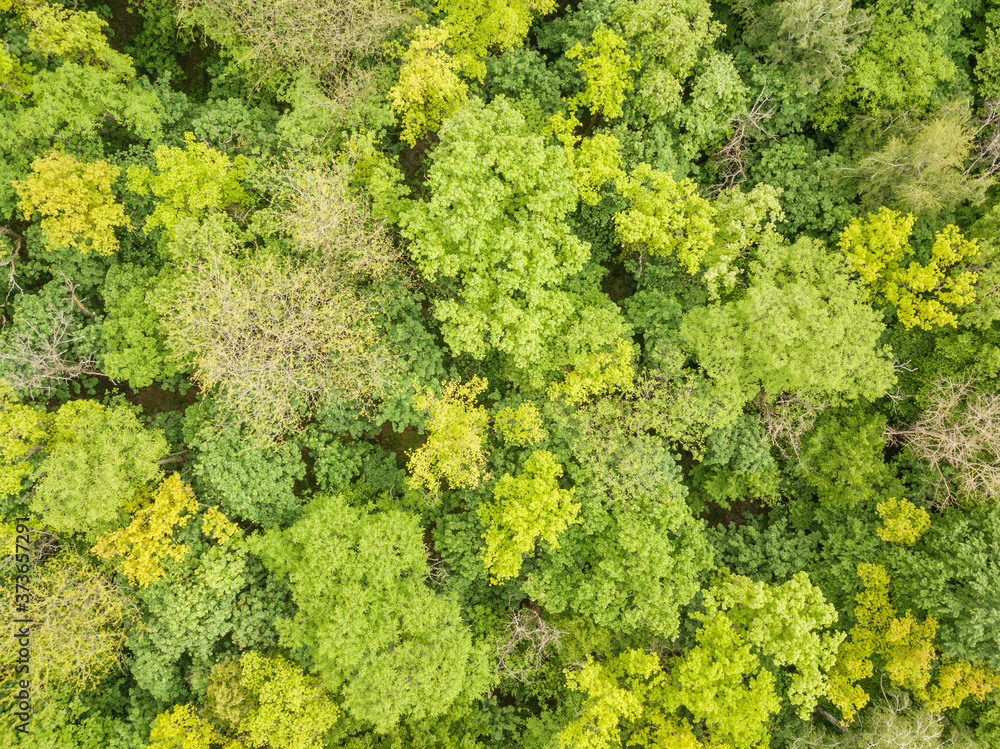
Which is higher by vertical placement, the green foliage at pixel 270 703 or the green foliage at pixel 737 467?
the green foliage at pixel 737 467

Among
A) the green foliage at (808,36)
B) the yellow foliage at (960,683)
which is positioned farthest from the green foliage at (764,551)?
the green foliage at (808,36)

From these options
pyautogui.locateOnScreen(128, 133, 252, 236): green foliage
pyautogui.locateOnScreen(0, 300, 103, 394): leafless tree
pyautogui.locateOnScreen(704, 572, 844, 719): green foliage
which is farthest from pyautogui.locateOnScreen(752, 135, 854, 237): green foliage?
pyautogui.locateOnScreen(0, 300, 103, 394): leafless tree

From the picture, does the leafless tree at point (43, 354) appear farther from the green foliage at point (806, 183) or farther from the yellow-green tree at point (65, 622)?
the green foliage at point (806, 183)

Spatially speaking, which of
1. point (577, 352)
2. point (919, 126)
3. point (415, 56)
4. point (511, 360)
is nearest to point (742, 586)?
point (577, 352)

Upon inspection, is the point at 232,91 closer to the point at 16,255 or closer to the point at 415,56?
the point at 415,56

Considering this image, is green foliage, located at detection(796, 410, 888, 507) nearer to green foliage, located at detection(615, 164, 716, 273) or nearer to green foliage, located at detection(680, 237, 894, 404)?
green foliage, located at detection(680, 237, 894, 404)
